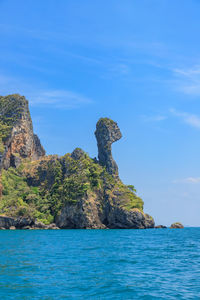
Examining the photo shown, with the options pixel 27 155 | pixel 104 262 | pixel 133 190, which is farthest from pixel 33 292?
pixel 27 155

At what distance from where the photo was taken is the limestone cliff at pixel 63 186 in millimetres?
113250

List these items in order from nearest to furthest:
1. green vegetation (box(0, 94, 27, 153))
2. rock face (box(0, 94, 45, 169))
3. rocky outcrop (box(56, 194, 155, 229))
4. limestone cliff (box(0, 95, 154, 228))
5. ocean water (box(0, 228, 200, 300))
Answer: ocean water (box(0, 228, 200, 300))
rocky outcrop (box(56, 194, 155, 229))
limestone cliff (box(0, 95, 154, 228))
rock face (box(0, 94, 45, 169))
green vegetation (box(0, 94, 27, 153))

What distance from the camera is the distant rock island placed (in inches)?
4436

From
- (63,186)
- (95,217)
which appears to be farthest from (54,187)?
(95,217)

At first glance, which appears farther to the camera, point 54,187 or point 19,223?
point 54,187

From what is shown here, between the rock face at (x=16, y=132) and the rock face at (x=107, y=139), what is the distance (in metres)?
38.7

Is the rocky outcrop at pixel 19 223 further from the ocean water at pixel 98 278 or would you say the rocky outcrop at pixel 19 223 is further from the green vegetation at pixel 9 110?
the ocean water at pixel 98 278

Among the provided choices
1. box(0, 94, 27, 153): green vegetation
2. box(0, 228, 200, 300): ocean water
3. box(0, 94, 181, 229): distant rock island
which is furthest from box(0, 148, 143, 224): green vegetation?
box(0, 228, 200, 300): ocean water

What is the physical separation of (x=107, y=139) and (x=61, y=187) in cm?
3183

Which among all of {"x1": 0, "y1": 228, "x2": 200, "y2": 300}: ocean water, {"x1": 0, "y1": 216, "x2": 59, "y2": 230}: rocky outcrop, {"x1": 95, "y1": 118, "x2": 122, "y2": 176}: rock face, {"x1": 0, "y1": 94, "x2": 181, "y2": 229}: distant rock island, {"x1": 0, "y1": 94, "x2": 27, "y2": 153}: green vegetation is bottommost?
{"x1": 0, "y1": 216, "x2": 59, "y2": 230}: rocky outcrop

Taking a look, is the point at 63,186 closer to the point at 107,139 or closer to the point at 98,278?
the point at 107,139

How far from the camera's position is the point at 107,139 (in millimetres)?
143375

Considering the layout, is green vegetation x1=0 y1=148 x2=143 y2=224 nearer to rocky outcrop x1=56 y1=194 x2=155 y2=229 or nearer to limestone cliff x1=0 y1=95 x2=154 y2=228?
limestone cliff x1=0 y1=95 x2=154 y2=228

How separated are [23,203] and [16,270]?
97063 millimetres
